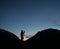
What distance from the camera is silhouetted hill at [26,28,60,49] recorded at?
31750 mm

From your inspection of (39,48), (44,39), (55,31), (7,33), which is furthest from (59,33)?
(7,33)

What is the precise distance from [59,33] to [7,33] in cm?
1227

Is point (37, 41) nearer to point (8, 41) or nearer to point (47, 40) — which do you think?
point (47, 40)

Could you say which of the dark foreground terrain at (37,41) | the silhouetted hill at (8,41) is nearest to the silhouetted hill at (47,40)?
the dark foreground terrain at (37,41)

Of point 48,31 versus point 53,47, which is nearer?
point 53,47

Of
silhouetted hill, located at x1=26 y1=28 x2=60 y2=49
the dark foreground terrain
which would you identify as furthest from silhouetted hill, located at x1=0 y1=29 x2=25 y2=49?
silhouetted hill, located at x1=26 y1=28 x2=60 y2=49

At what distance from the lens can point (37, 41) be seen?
33375 mm

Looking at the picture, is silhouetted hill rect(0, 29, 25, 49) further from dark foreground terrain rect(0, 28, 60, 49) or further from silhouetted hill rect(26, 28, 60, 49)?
silhouetted hill rect(26, 28, 60, 49)

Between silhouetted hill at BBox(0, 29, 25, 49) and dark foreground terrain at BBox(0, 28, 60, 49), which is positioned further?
dark foreground terrain at BBox(0, 28, 60, 49)

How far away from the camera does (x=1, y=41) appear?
100ft

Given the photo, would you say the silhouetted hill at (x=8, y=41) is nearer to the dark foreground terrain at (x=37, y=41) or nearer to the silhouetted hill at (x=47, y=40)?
the dark foreground terrain at (x=37, y=41)

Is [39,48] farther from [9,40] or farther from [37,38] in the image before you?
[9,40]

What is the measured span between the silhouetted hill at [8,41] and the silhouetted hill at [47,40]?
8.97ft

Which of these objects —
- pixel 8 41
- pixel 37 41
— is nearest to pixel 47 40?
pixel 37 41
